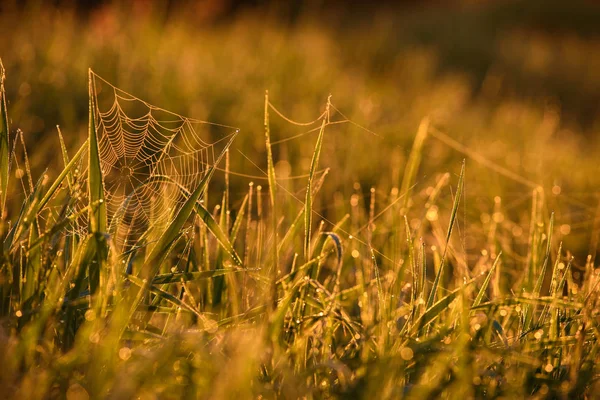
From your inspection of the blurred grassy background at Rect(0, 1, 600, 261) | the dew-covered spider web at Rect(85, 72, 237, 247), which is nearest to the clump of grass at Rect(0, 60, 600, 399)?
the dew-covered spider web at Rect(85, 72, 237, 247)

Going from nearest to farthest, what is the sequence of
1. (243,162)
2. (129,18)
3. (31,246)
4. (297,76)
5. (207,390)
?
(207,390)
(31,246)
(243,162)
(297,76)
(129,18)

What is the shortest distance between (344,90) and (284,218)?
241 cm

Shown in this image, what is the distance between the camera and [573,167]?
4.11 meters

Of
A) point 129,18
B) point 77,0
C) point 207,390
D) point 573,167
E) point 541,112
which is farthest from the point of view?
point 77,0

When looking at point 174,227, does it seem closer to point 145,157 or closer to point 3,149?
point 3,149

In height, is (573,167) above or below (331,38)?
below

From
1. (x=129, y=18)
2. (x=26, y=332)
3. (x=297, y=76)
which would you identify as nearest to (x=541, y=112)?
(x=297, y=76)

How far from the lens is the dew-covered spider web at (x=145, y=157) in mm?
1777

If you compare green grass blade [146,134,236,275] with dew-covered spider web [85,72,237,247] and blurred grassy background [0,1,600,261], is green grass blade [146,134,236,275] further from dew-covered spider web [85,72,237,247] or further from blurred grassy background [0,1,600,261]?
blurred grassy background [0,1,600,261]

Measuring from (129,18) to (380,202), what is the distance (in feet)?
13.5

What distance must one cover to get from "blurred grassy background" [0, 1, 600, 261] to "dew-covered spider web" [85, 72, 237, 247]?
0.62 ft

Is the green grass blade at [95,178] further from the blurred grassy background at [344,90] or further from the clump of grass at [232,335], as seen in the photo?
the blurred grassy background at [344,90]

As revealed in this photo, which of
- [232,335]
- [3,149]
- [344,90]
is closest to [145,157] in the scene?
[3,149]

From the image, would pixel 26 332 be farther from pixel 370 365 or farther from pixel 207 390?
pixel 370 365
